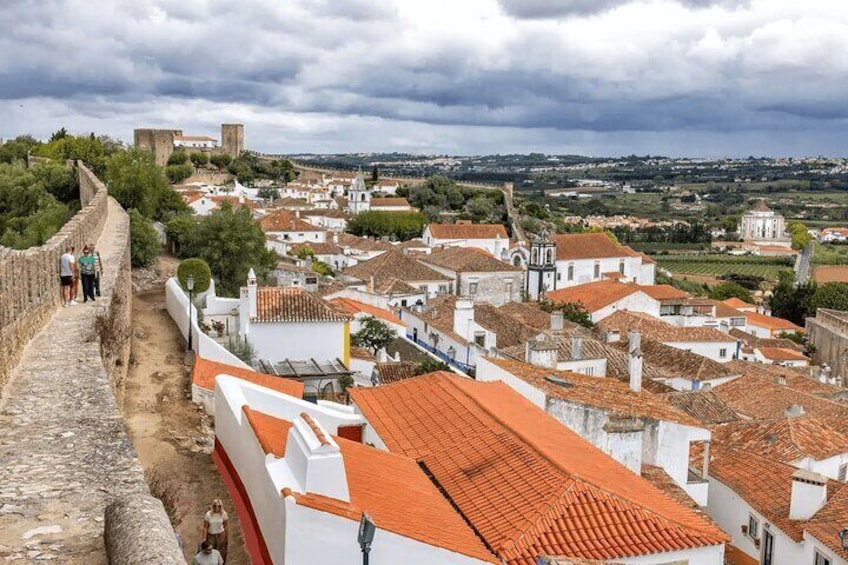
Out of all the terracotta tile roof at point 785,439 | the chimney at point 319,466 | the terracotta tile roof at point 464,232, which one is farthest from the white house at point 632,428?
the terracotta tile roof at point 464,232

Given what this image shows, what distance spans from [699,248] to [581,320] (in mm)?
74062

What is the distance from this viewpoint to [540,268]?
46.8 meters

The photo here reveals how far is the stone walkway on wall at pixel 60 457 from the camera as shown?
15.0 feet

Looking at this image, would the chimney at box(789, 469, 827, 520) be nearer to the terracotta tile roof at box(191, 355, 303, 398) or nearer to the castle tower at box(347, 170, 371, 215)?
the terracotta tile roof at box(191, 355, 303, 398)

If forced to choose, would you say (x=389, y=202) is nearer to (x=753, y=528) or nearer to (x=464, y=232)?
(x=464, y=232)

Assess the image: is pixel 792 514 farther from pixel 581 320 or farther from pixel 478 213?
pixel 478 213

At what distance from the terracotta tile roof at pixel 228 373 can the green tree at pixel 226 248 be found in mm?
11195

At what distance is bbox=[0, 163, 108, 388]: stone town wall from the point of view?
7734 mm

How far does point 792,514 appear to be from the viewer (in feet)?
38.4

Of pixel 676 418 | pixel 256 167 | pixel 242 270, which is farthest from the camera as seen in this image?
pixel 256 167

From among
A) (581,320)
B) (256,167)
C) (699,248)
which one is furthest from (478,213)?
(699,248)

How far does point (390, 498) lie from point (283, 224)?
4661cm

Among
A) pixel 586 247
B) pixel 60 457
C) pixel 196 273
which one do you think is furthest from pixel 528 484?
pixel 586 247

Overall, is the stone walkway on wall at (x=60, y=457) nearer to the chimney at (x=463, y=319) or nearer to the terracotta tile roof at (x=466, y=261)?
the chimney at (x=463, y=319)
